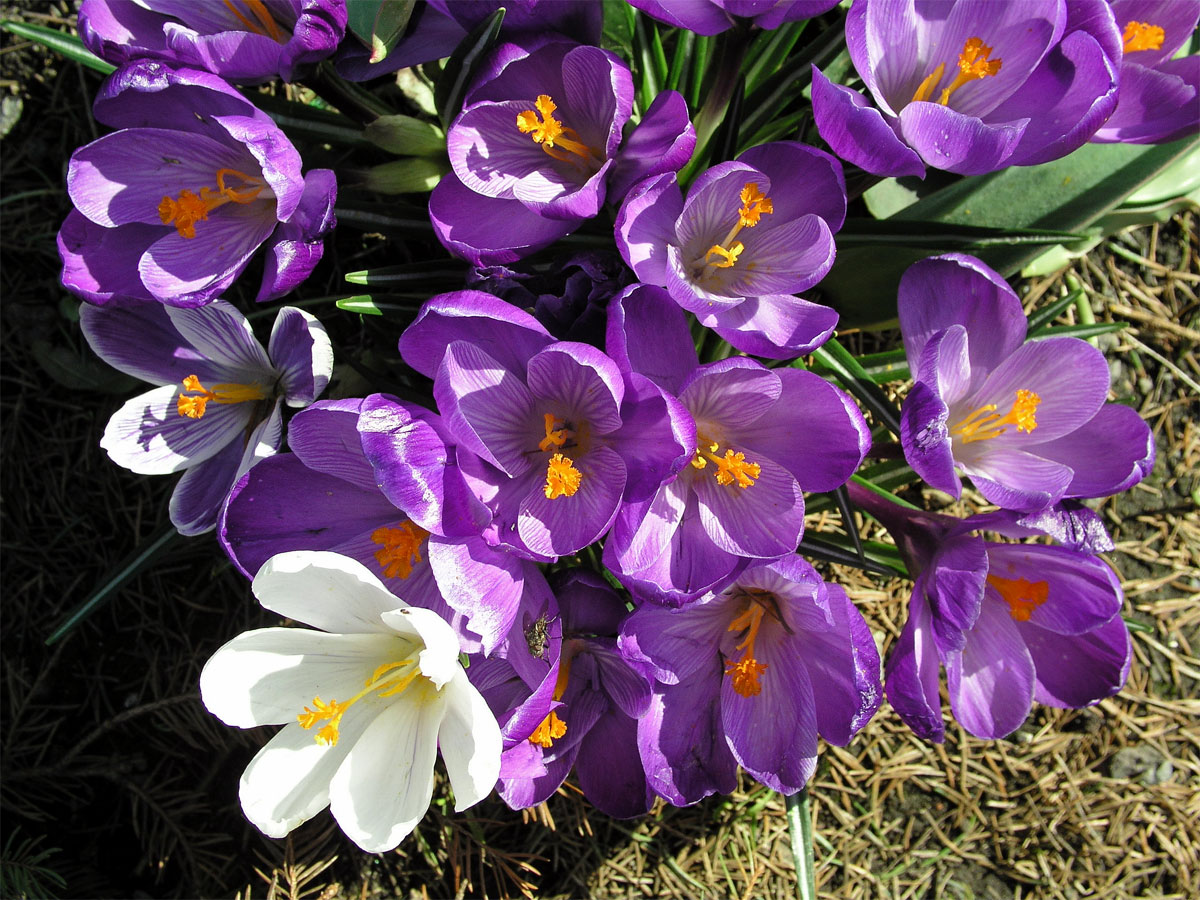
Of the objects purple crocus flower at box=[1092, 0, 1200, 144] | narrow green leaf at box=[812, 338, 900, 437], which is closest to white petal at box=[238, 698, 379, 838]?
narrow green leaf at box=[812, 338, 900, 437]

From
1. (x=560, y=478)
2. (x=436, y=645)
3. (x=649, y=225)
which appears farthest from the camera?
(x=649, y=225)

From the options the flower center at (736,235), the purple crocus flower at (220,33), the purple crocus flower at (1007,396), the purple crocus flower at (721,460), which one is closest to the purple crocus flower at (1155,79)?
the purple crocus flower at (1007,396)

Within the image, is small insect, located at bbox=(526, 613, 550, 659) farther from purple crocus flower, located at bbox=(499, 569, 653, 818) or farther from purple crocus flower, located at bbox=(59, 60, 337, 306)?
purple crocus flower, located at bbox=(59, 60, 337, 306)

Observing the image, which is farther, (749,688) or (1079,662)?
(1079,662)

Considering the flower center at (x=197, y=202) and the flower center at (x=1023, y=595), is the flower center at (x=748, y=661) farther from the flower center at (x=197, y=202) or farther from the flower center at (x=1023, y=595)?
the flower center at (x=197, y=202)

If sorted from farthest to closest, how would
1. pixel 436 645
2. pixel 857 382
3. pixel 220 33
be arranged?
pixel 857 382, pixel 220 33, pixel 436 645

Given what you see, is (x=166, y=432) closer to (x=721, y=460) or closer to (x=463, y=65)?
(x=463, y=65)

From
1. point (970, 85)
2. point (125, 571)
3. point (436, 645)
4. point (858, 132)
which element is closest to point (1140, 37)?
point (970, 85)
